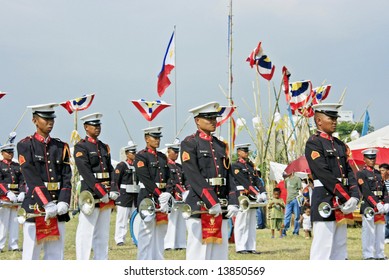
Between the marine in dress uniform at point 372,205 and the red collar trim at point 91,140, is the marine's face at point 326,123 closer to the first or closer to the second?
the red collar trim at point 91,140

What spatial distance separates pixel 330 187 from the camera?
9.03 m

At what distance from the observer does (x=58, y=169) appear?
355 inches

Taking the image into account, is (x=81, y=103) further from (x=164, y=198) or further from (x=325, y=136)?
(x=325, y=136)

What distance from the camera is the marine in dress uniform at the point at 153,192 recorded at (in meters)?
11.4

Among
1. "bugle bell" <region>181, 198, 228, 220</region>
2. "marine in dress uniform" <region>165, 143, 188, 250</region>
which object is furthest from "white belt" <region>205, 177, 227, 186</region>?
"marine in dress uniform" <region>165, 143, 188, 250</region>

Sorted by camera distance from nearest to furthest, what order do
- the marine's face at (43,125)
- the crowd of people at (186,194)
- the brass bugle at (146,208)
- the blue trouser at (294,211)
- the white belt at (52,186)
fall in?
the crowd of people at (186,194)
the white belt at (52,186)
the marine's face at (43,125)
the brass bugle at (146,208)
the blue trouser at (294,211)

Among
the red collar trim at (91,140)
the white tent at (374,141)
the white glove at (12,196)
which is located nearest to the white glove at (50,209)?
the red collar trim at (91,140)

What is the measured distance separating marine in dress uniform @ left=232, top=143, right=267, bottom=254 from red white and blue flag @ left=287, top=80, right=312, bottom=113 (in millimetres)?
10481

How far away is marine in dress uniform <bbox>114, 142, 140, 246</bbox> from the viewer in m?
16.2

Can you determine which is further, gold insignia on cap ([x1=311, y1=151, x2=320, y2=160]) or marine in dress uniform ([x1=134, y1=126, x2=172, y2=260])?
marine in dress uniform ([x1=134, y1=126, x2=172, y2=260])

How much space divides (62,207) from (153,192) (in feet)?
10.4

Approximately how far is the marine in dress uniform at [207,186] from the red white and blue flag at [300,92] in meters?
16.5

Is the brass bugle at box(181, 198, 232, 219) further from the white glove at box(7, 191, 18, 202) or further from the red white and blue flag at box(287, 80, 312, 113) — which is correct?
the red white and blue flag at box(287, 80, 312, 113)

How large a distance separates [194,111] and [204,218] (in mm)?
1336
